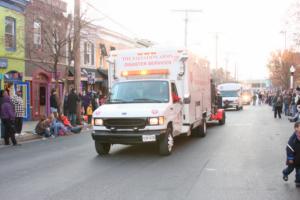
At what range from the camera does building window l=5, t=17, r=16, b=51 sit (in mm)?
21938

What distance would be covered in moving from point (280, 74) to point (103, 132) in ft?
162

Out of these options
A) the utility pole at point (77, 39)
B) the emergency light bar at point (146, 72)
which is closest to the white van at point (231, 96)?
the utility pole at point (77, 39)

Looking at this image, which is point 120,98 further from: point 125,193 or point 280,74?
point 280,74

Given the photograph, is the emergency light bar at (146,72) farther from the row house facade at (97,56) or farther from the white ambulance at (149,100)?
the row house facade at (97,56)

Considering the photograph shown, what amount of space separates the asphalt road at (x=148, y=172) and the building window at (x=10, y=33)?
10.7 meters

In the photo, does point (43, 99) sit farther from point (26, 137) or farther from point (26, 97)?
point (26, 137)

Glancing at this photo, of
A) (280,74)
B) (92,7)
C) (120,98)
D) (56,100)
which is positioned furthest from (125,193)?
(280,74)

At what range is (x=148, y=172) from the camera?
834 cm

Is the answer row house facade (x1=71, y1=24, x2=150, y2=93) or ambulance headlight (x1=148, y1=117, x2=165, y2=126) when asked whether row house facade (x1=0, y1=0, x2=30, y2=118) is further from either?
ambulance headlight (x1=148, y1=117, x2=165, y2=126)

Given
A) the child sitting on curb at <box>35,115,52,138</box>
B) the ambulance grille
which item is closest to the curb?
the child sitting on curb at <box>35,115,52,138</box>

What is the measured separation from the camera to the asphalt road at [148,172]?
6652mm

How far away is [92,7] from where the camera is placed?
22266mm

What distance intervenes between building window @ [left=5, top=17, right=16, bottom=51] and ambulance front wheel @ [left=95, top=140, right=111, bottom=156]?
13284mm

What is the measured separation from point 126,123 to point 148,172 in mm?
1869
